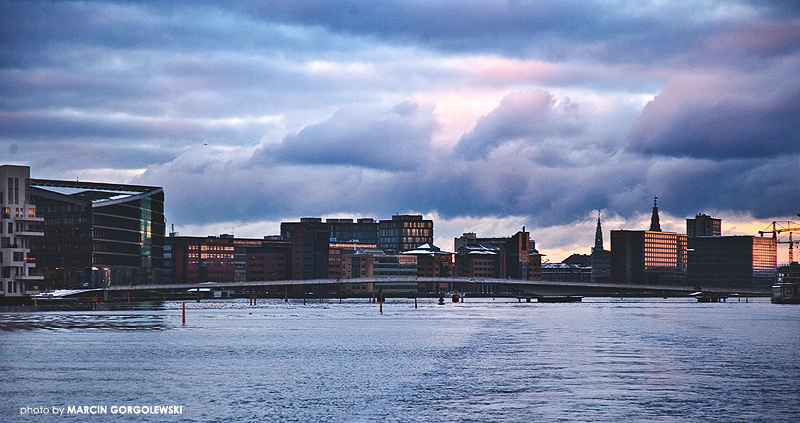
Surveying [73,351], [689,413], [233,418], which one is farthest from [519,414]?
[73,351]

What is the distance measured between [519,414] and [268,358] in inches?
1115

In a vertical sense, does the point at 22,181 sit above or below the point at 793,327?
above

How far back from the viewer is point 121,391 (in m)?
42.4

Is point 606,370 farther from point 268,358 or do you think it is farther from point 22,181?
point 22,181

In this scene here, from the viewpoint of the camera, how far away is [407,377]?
4931 centimetres

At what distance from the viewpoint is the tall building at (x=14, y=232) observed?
6511 inches

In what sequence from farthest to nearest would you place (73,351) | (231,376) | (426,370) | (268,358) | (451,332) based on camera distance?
(451,332), (73,351), (268,358), (426,370), (231,376)

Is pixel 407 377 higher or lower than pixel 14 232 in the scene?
lower

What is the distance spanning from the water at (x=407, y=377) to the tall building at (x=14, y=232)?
8746cm

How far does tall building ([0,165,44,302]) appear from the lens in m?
165

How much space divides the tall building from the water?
87462 mm

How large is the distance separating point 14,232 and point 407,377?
134 m

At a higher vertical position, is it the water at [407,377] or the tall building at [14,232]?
the tall building at [14,232]

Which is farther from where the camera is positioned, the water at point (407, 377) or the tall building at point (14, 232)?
the tall building at point (14, 232)
